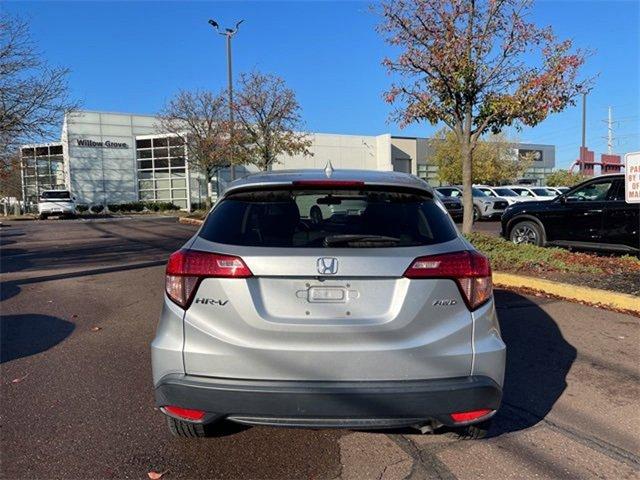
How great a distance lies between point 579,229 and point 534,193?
18040mm

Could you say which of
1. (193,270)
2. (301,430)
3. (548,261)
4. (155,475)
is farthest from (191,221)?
(193,270)

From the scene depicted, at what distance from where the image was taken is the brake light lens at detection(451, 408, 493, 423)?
292 cm

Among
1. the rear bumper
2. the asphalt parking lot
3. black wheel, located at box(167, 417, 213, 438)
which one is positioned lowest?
the asphalt parking lot

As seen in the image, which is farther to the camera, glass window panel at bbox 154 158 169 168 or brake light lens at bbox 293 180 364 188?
glass window panel at bbox 154 158 169 168

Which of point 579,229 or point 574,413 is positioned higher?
point 579,229

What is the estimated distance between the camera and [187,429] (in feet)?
10.9

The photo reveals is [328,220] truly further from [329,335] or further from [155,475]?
[155,475]

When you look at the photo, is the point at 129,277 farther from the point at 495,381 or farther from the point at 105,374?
the point at 495,381

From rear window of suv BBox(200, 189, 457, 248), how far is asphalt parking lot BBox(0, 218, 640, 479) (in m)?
1.36

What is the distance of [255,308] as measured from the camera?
2.89 metres

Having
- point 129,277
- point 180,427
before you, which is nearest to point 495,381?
point 180,427

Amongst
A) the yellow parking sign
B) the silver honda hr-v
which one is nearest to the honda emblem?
the silver honda hr-v

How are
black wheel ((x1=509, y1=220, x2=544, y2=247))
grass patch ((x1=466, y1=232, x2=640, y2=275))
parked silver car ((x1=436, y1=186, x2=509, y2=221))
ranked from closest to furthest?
grass patch ((x1=466, y1=232, x2=640, y2=275))
black wheel ((x1=509, y1=220, x2=544, y2=247))
parked silver car ((x1=436, y1=186, x2=509, y2=221))

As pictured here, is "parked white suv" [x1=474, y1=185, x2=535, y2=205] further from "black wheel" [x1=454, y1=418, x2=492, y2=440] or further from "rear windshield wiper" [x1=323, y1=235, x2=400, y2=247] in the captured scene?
"rear windshield wiper" [x1=323, y1=235, x2=400, y2=247]
